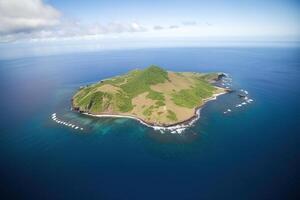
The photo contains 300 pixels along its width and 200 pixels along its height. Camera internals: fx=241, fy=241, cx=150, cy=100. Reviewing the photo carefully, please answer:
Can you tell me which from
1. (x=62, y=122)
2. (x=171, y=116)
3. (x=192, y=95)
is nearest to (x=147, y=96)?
(x=171, y=116)

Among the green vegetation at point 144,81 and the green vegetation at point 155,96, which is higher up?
the green vegetation at point 144,81

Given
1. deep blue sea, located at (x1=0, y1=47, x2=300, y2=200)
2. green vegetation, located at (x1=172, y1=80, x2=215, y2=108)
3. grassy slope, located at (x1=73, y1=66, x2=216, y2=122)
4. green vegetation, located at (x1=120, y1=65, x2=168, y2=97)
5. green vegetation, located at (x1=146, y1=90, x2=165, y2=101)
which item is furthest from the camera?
green vegetation, located at (x1=120, y1=65, x2=168, y2=97)

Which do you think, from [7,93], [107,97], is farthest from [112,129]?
[7,93]

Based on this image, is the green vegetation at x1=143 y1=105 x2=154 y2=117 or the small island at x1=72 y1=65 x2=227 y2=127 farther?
the green vegetation at x1=143 y1=105 x2=154 y2=117

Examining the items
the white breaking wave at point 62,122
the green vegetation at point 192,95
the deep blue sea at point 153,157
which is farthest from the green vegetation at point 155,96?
the white breaking wave at point 62,122

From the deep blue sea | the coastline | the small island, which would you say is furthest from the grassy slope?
the deep blue sea

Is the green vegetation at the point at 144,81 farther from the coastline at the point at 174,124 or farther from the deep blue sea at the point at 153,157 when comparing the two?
the deep blue sea at the point at 153,157

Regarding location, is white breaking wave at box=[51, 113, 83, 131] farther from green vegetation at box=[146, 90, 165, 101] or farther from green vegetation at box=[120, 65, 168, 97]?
green vegetation at box=[146, 90, 165, 101]

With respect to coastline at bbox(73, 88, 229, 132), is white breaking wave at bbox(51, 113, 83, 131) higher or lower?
lower

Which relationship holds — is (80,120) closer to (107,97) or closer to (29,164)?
(107,97)
